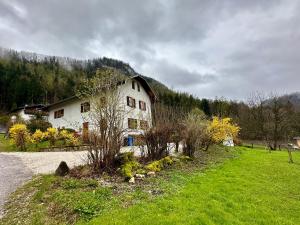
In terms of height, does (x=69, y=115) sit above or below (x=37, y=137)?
above

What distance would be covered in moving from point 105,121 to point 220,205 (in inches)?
177

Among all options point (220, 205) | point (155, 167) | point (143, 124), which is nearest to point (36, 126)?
point (143, 124)

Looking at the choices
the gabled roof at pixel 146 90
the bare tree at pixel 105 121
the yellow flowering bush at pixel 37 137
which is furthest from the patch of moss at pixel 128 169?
the gabled roof at pixel 146 90

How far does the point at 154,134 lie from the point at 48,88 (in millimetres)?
60408

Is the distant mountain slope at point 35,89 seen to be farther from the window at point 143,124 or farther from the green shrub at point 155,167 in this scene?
the green shrub at point 155,167

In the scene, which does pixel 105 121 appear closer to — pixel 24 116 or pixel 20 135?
pixel 20 135

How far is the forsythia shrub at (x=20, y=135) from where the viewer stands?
18203 mm

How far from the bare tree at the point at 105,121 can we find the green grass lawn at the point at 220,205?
2.74m

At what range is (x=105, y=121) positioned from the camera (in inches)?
319

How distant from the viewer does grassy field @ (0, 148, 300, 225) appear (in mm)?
4551

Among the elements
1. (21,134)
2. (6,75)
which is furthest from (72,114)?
(6,75)

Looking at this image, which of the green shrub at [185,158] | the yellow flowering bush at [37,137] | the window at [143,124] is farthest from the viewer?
the yellow flowering bush at [37,137]

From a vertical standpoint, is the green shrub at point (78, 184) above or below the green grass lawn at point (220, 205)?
above

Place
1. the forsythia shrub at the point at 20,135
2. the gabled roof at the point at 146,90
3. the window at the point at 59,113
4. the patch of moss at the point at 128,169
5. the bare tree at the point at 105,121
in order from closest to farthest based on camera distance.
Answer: the patch of moss at the point at 128,169
the bare tree at the point at 105,121
the forsythia shrub at the point at 20,135
the gabled roof at the point at 146,90
the window at the point at 59,113
